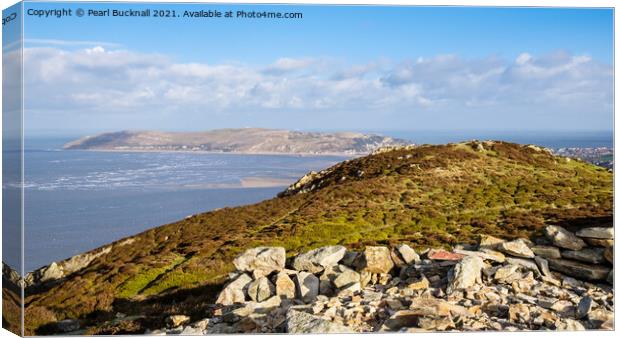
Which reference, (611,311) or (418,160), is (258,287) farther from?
(418,160)

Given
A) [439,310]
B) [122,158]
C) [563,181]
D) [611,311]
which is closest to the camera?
[439,310]

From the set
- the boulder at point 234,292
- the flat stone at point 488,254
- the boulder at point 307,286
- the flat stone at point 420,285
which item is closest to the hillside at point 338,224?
the boulder at point 234,292

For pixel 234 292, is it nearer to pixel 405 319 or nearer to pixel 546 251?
pixel 405 319

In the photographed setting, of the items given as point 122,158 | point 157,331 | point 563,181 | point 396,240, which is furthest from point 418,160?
point 157,331

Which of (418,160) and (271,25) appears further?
(418,160)

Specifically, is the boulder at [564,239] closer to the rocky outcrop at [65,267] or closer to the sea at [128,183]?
the sea at [128,183]

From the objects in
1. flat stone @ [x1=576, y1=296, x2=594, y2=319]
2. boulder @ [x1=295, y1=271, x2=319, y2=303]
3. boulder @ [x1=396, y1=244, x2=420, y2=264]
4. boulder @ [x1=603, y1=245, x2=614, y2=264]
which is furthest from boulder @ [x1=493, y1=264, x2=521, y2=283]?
boulder @ [x1=295, y1=271, x2=319, y2=303]

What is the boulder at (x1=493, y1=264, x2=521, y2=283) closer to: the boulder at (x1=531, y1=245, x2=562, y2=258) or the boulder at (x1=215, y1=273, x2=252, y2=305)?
the boulder at (x1=531, y1=245, x2=562, y2=258)
